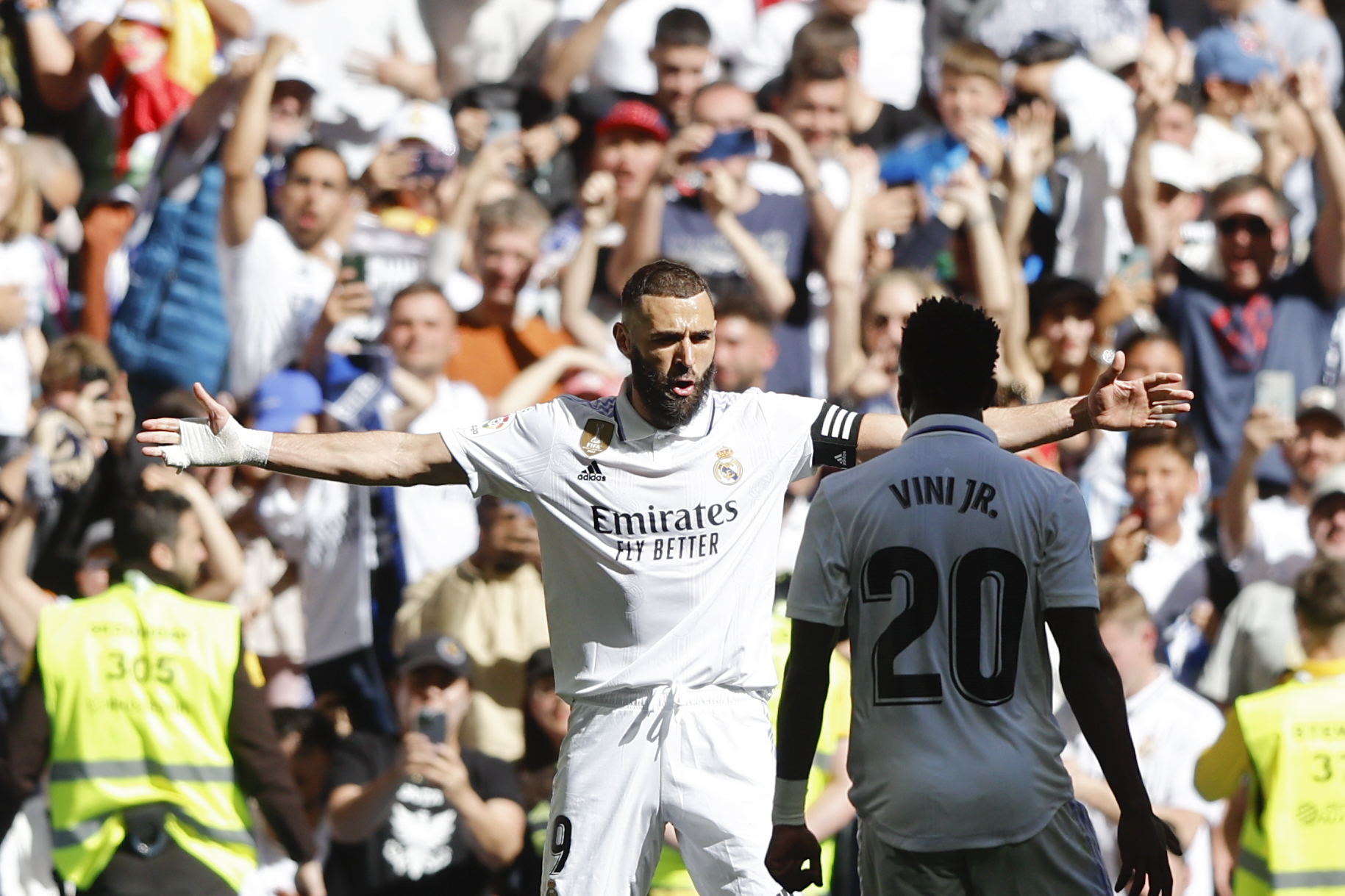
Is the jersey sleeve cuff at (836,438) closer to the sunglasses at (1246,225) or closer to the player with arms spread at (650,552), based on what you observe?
the player with arms spread at (650,552)

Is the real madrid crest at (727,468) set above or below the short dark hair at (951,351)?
below

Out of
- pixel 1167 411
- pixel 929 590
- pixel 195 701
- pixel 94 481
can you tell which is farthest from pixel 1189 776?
pixel 94 481

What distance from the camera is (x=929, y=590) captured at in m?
3.79

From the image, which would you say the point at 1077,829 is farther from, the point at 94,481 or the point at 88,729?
the point at 94,481

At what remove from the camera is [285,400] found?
26.1ft

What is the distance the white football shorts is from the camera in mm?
4547

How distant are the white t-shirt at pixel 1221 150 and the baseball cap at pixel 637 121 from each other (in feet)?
10.3

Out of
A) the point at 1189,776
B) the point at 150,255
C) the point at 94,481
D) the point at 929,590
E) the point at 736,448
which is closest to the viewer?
the point at 929,590

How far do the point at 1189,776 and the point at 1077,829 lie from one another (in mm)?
3393

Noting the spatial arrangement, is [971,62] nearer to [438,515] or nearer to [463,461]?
[438,515]

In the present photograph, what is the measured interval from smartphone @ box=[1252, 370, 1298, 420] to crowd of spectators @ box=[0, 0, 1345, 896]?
0.02 m

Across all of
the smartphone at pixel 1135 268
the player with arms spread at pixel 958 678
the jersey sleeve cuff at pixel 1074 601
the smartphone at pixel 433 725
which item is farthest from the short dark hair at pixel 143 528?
the smartphone at pixel 1135 268

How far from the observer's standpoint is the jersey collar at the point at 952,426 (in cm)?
394

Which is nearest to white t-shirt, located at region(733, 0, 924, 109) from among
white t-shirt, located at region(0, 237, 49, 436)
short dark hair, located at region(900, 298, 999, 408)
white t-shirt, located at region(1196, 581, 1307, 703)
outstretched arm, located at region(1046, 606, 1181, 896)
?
white t-shirt, located at region(1196, 581, 1307, 703)
